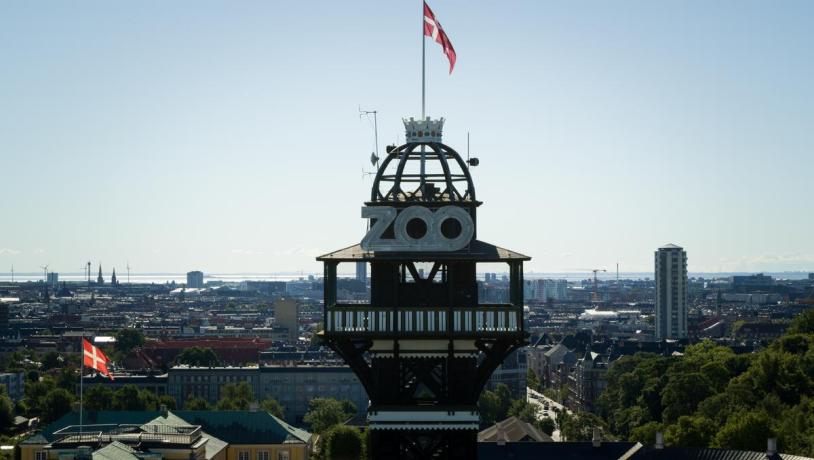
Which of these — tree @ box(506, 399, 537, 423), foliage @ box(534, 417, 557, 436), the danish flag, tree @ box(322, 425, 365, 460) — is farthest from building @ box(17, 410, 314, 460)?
tree @ box(506, 399, 537, 423)

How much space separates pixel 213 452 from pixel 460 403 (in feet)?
225

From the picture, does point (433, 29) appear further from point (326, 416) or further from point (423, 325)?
point (326, 416)

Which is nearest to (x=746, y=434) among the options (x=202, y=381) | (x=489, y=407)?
(x=489, y=407)

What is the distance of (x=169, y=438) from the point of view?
9150 cm

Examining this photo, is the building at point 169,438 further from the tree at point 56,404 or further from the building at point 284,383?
the building at point 284,383

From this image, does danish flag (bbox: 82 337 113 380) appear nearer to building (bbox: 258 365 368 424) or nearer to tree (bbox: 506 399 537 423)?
tree (bbox: 506 399 537 423)

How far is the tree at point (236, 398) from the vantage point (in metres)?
139

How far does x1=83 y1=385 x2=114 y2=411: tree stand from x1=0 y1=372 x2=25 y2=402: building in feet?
128

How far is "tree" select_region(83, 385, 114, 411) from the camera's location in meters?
138

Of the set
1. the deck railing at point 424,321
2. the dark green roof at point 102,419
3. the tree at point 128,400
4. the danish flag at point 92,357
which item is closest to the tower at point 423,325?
the deck railing at point 424,321

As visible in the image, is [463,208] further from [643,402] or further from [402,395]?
[643,402]

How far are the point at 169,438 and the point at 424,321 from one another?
201 feet

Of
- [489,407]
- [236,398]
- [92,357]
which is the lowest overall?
[489,407]

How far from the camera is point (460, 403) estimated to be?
34.1m
